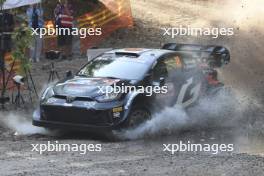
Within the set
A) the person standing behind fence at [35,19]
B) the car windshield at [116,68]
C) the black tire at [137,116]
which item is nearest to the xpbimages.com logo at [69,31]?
the person standing behind fence at [35,19]

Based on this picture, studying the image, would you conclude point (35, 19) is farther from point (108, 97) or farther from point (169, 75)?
point (108, 97)

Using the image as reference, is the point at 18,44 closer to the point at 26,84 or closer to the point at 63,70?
the point at 26,84

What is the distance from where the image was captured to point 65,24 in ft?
62.0

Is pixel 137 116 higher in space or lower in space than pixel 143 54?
lower

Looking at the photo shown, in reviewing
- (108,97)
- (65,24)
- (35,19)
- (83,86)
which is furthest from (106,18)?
(108,97)

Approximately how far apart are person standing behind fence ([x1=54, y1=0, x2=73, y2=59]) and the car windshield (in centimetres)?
676

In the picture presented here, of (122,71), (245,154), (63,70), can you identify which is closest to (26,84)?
(63,70)

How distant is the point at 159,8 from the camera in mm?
27078

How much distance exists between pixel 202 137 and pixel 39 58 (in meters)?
9.10

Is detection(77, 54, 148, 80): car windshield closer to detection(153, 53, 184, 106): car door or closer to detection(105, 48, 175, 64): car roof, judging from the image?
detection(105, 48, 175, 64): car roof

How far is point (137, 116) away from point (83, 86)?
1.10 meters

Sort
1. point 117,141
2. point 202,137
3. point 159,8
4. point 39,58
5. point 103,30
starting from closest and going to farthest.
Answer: point 117,141
point 202,137
point 39,58
point 103,30
point 159,8

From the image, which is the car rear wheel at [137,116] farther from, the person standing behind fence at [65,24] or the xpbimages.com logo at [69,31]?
the person standing behind fence at [65,24]

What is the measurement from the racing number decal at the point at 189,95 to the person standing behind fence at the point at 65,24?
7.43 meters
